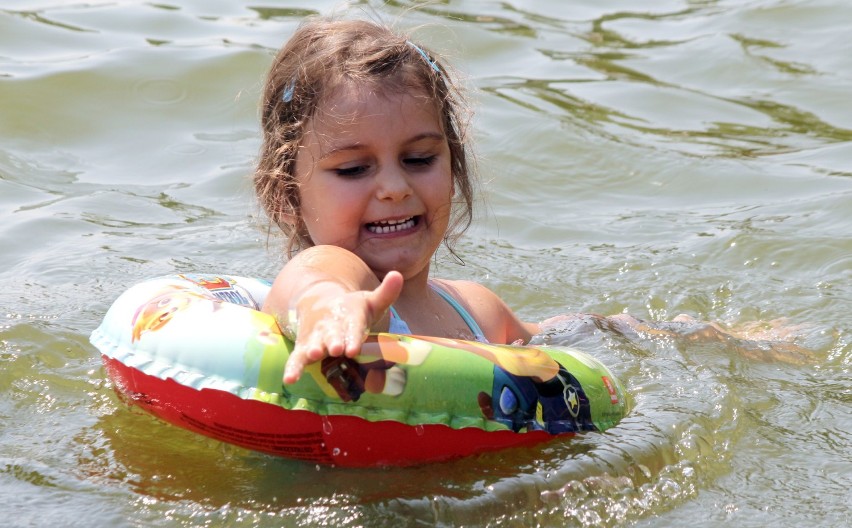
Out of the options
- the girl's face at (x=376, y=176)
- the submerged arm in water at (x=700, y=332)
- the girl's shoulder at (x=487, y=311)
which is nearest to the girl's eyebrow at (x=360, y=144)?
the girl's face at (x=376, y=176)

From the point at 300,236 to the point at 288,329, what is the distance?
1.03 meters

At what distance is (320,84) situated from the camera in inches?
134

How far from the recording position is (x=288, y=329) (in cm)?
270

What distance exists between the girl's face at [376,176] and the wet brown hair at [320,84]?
5 centimetres

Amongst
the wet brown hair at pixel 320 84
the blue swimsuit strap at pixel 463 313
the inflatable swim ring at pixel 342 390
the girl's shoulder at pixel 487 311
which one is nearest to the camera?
the inflatable swim ring at pixel 342 390

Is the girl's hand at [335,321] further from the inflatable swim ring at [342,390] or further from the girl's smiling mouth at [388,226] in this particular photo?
the girl's smiling mouth at [388,226]

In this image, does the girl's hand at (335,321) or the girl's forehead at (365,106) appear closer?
the girl's hand at (335,321)

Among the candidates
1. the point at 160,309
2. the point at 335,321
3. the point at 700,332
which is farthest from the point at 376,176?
the point at 700,332

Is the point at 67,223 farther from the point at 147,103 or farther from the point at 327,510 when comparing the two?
the point at 327,510

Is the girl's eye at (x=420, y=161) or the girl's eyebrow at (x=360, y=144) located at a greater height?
the girl's eyebrow at (x=360, y=144)

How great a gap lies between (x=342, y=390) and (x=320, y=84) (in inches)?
43.9

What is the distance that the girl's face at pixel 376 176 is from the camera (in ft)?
10.8

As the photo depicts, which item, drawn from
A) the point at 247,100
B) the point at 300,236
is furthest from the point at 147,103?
the point at 300,236

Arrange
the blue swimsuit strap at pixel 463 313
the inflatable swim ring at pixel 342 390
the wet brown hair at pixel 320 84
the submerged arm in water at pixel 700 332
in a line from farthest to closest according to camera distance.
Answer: the submerged arm in water at pixel 700 332 → the blue swimsuit strap at pixel 463 313 → the wet brown hair at pixel 320 84 → the inflatable swim ring at pixel 342 390
